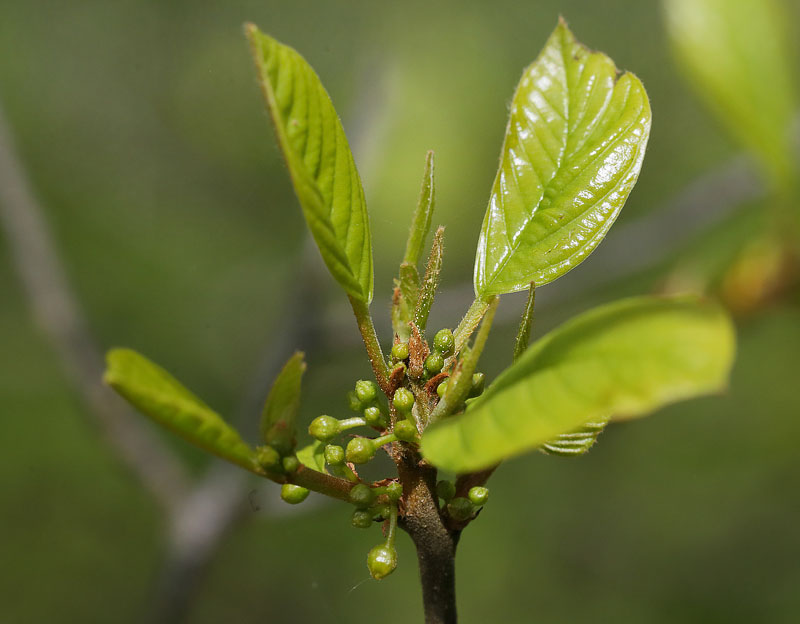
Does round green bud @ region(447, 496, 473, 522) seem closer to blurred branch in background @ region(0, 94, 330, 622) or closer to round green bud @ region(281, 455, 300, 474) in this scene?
round green bud @ region(281, 455, 300, 474)

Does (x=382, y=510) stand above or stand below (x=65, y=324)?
above

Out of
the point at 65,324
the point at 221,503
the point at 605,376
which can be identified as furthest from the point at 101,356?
the point at 605,376

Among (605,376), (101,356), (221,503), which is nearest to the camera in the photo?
(605,376)

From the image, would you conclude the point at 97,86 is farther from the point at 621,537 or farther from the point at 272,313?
the point at 621,537

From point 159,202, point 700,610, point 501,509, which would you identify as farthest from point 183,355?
point 700,610

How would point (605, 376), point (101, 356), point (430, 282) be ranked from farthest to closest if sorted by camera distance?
point (101, 356)
point (430, 282)
point (605, 376)

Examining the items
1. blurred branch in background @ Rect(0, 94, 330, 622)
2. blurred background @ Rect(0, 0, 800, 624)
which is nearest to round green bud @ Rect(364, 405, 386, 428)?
blurred branch in background @ Rect(0, 94, 330, 622)

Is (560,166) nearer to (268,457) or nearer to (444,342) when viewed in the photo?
(444,342)

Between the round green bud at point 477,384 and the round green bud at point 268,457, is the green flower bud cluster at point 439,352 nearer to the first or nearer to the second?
the round green bud at point 477,384
